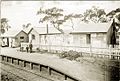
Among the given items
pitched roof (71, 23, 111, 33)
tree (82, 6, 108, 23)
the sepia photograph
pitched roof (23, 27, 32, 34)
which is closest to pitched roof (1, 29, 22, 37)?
the sepia photograph

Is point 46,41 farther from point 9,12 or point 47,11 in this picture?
point 9,12

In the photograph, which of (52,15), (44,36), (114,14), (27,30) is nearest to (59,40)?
(44,36)

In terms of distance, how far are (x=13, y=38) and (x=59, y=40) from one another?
75cm

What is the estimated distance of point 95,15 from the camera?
267 centimetres

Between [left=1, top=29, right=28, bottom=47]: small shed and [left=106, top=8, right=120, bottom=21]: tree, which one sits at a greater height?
[left=106, top=8, right=120, bottom=21]: tree

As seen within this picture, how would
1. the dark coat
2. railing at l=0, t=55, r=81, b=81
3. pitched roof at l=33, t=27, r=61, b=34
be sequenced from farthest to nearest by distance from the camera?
pitched roof at l=33, t=27, r=61, b=34 < the dark coat < railing at l=0, t=55, r=81, b=81

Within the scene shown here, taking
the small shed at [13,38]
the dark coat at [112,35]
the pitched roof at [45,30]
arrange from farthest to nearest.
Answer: the small shed at [13,38] < the pitched roof at [45,30] < the dark coat at [112,35]

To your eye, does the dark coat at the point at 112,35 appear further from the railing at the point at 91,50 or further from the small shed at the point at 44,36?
the small shed at the point at 44,36

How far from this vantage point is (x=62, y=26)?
2.76m

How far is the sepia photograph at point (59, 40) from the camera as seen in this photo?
257 cm

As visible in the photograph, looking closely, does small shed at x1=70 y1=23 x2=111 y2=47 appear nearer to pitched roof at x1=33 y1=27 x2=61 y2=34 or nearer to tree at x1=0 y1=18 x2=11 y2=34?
pitched roof at x1=33 y1=27 x2=61 y2=34

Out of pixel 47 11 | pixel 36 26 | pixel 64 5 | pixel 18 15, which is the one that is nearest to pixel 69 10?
pixel 64 5

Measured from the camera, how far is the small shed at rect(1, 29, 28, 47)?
2.87 metres

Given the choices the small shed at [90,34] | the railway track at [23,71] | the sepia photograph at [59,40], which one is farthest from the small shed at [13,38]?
the small shed at [90,34]
